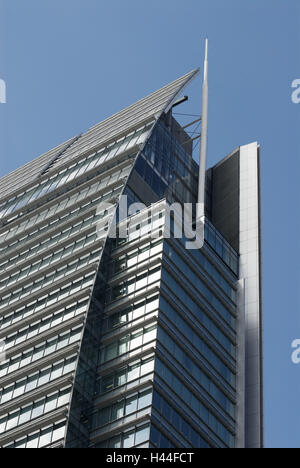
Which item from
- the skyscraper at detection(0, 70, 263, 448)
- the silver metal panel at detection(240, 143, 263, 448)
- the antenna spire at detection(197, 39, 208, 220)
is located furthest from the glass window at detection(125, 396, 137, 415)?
the antenna spire at detection(197, 39, 208, 220)

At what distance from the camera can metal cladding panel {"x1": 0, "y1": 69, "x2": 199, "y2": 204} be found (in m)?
123

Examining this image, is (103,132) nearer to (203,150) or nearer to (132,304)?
(203,150)

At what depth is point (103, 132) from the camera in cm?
12988

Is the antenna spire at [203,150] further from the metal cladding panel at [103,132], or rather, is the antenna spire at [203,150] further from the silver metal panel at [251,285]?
the silver metal panel at [251,285]

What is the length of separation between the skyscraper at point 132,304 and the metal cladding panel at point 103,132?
3.22 ft

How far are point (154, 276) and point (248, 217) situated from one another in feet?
85.0

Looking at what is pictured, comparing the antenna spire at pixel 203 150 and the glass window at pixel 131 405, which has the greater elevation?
the antenna spire at pixel 203 150

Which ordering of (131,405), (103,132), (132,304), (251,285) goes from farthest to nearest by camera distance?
1. (103,132)
2. (251,285)
3. (132,304)
4. (131,405)

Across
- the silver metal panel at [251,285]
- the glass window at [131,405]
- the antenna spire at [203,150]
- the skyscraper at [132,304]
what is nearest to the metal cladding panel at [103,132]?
the skyscraper at [132,304]

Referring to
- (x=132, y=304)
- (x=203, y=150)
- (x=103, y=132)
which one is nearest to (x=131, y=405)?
(x=132, y=304)

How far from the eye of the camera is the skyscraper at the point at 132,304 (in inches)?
3374

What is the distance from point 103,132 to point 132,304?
138ft
